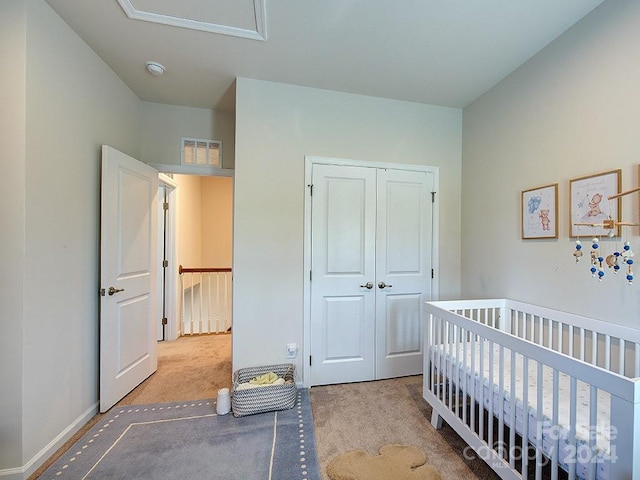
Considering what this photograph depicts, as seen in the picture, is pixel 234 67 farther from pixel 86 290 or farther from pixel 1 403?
pixel 1 403

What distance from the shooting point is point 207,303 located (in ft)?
12.4

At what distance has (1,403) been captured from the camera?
1407mm

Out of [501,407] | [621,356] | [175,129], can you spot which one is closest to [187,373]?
[175,129]

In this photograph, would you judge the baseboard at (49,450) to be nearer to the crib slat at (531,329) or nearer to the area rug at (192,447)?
the area rug at (192,447)

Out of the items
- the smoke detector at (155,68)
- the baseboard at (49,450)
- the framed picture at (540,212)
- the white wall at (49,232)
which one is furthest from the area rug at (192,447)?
the smoke detector at (155,68)

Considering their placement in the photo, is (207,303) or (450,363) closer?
(450,363)

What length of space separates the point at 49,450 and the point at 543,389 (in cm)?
272

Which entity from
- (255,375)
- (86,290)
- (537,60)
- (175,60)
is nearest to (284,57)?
(175,60)

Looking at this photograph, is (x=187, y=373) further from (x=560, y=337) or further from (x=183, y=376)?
(x=560, y=337)

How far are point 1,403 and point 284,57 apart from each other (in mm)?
2663

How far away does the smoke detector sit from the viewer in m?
2.07

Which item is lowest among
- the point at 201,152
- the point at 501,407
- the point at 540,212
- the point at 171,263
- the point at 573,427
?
the point at 501,407

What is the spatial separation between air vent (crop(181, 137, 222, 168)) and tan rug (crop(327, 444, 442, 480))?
2.62 meters

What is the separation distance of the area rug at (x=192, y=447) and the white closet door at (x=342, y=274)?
0.53 metres
